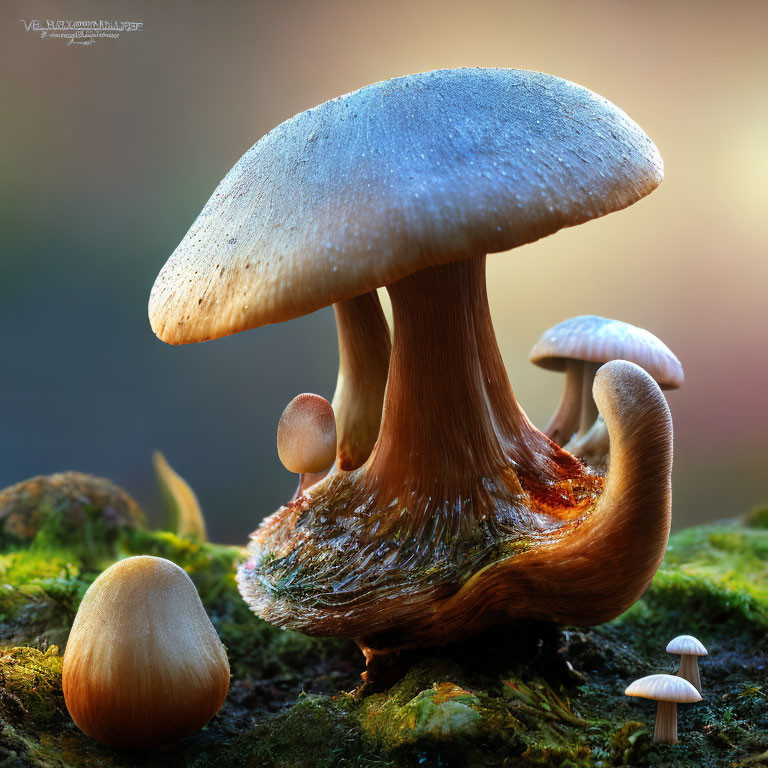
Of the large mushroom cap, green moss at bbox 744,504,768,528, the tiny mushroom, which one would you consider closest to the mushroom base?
the tiny mushroom

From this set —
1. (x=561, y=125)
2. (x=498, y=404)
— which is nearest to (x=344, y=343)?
(x=498, y=404)

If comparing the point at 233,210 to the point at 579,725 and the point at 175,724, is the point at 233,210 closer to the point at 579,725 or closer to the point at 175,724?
the point at 175,724

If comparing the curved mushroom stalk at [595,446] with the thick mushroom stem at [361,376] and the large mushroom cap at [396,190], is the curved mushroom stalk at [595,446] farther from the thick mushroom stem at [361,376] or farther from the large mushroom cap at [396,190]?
the large mushroom cap at [396,190]

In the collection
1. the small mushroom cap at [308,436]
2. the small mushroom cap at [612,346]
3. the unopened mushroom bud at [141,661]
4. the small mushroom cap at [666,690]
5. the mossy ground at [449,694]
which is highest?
the small mushroom cap at [612,346]

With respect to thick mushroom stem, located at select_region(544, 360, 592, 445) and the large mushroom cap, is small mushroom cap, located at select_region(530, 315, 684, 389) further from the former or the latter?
the large mushroom cap

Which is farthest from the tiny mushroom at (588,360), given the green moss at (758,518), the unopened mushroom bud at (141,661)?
the green moss at (758,518)

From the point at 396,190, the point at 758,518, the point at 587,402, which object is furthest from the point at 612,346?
the point at 758,518
